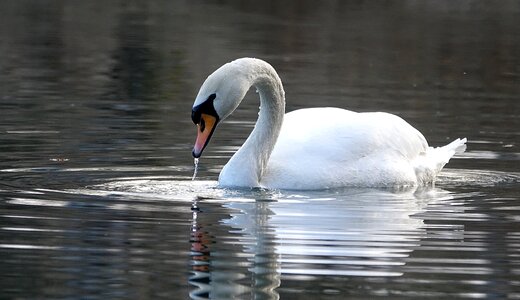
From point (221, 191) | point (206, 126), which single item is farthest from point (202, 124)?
point (221, 191)

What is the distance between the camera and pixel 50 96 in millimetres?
18875

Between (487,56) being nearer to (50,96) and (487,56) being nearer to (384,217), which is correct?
(50,96)

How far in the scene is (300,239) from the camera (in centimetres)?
993

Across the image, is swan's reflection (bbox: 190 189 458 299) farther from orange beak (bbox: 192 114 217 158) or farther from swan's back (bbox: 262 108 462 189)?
orange beak (bbox: 192 114 217 158)

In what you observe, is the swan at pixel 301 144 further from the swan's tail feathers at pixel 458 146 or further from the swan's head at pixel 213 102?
the swan's tail feathers at pixel 458 146

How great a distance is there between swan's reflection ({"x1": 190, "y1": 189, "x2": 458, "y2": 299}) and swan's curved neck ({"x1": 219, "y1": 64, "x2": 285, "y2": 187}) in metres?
0.42

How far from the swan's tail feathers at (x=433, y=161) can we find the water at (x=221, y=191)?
19 centimetres

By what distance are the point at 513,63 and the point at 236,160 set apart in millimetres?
14821

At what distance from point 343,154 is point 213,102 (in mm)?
1347

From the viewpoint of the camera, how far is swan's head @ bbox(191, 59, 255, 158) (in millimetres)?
11734

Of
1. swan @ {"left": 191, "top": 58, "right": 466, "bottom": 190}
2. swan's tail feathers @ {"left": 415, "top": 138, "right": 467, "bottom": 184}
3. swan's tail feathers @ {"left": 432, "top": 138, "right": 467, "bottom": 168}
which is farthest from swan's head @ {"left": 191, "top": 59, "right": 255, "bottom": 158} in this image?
swan's tail feathers @ {"left": 432, "top": 138, "right": 467, "bottom": 168}

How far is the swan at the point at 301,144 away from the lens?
468 inches

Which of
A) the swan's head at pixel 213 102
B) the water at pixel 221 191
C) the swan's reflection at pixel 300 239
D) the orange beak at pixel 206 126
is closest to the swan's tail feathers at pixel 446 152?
the water at pixel 221 191

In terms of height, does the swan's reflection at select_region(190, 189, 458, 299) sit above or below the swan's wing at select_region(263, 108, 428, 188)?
below
